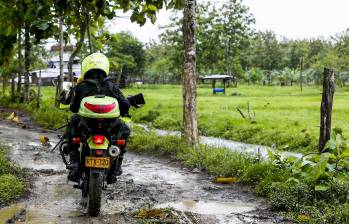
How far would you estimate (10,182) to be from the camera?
727 cm

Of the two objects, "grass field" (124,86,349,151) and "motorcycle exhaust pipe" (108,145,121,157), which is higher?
"motorcycle exhaust pipe" (108,145,121,157)

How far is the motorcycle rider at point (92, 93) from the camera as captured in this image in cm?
630

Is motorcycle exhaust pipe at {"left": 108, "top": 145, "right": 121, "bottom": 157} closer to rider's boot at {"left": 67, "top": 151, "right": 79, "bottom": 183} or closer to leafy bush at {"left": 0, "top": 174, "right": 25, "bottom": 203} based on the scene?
rider's boot at {"left": 67, "top": 151, "right": 79, "bottom": 183}

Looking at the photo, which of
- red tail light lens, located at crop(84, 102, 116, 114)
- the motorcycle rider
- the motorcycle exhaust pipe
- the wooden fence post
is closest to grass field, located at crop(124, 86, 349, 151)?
the wooden fence post

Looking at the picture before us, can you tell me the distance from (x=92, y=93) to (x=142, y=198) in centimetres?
184

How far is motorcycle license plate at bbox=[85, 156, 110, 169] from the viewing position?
5852mm

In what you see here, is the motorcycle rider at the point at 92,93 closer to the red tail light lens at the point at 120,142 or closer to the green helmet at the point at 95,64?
the green helmet at the point at 95,64

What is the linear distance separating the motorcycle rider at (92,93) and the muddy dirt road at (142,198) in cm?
53

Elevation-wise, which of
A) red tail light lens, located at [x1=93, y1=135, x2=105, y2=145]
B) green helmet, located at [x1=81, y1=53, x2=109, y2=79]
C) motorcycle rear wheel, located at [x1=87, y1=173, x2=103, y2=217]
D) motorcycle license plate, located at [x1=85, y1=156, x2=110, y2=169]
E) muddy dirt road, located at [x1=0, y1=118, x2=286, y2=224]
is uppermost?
green helmet, located at [x1=81, y1=53, x2=109, y2=79]

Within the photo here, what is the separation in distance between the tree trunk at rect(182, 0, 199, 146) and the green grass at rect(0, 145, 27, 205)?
152 inches

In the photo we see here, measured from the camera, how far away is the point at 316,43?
6106 cm

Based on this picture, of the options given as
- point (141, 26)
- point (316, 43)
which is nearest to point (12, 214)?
point (141, 26)

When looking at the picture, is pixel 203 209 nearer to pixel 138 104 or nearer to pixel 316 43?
pixel 138 104

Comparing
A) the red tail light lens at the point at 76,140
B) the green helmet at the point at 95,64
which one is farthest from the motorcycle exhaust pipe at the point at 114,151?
the green helmet at the point at 95,64
